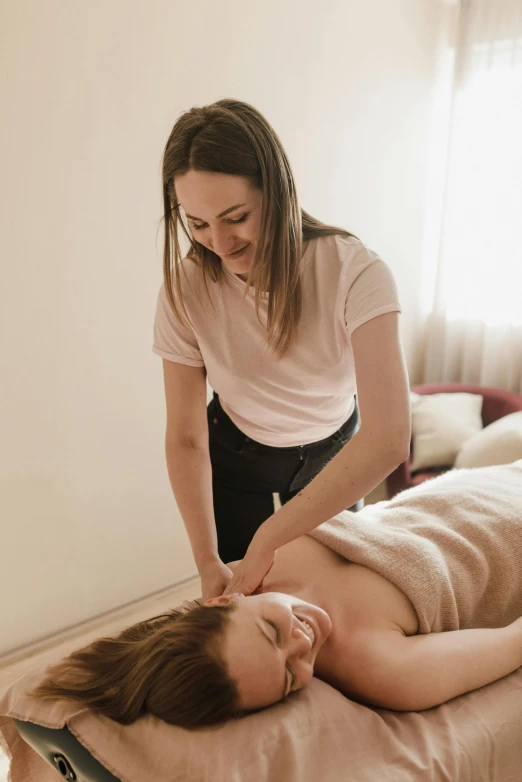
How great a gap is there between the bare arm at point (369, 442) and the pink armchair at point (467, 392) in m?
1.84

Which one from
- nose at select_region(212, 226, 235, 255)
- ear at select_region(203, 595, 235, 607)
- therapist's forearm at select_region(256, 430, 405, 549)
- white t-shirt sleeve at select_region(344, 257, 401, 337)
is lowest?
ear at select_region(203, 595, 235, 607)

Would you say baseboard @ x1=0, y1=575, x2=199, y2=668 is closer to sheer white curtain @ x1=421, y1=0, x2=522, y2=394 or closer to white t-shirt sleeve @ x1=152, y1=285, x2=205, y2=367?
white t-shirt sleeve @ x1=152, y1=285, x2=205, y2=367

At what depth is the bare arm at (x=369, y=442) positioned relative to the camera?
117cm

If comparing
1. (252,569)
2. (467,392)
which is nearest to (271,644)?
(252,569)

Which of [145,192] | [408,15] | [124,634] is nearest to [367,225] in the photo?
[408,15]

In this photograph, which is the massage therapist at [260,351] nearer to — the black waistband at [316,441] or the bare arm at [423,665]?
the black waistband at [316,441]

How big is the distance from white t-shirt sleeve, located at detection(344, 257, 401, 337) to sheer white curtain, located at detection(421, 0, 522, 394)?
2.54 meters

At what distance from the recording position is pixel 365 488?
120cm

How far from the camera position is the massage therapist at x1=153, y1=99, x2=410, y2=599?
1194 millimetres

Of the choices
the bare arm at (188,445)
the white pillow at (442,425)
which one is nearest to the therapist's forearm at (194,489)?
the bare arm at (188,445)

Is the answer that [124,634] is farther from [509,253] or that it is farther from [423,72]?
[423,72]

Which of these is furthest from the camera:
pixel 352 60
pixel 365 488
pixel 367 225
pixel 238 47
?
pixel 367 225

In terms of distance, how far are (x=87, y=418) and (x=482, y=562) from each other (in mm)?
1418

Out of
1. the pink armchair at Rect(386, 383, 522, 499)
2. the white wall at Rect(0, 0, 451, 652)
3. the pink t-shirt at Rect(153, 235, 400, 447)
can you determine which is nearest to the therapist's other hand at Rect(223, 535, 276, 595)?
the pink t-shirt at Rect(153, 235, 400, 447)
